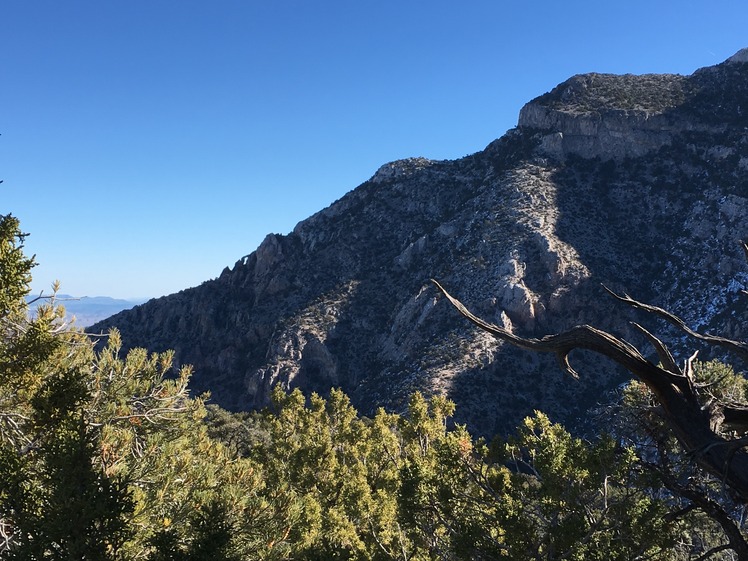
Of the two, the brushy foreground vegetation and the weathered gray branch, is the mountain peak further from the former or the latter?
the weathered gray branch

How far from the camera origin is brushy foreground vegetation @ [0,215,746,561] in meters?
6.43

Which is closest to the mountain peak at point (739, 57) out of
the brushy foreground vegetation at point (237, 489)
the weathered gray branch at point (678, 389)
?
the brushy foreground vegetation at point (237, 489)

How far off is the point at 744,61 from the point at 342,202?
76781mm

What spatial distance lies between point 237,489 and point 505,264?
194 feet

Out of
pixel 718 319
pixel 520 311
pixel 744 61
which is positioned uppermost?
pixel 744 61

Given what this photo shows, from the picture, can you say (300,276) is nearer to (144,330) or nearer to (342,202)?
(342,202)

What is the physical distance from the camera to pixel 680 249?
6312 centimetres

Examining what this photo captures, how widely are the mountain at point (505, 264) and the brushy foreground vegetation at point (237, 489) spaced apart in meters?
42.0

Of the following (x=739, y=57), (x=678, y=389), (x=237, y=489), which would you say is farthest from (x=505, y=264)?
(x=739, y=57)

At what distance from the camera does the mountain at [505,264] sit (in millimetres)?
56188

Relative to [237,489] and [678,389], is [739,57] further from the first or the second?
[237,489]

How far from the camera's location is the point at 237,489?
987 cm

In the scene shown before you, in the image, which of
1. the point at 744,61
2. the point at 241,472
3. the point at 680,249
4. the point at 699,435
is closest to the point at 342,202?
the point at 680,249

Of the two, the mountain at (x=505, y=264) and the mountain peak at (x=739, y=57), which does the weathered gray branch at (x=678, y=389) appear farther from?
the mountain peak at (x=739, y=57)
